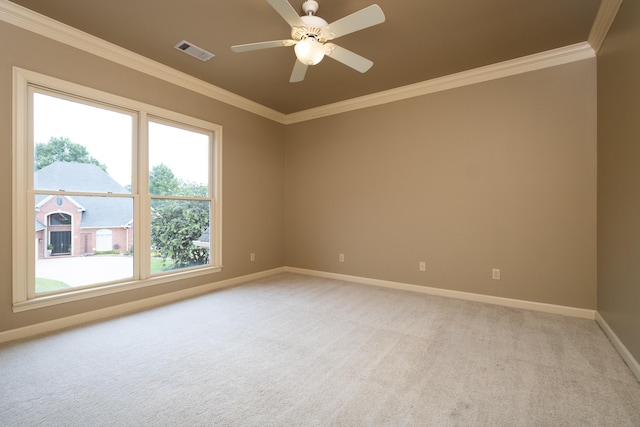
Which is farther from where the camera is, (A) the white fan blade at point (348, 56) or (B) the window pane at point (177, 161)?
(B) the window pane at point (177, 161)

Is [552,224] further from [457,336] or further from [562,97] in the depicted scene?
[457,336]

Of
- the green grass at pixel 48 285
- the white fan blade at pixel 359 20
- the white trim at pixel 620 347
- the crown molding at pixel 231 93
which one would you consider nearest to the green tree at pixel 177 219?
the green grass at pixel 48 285

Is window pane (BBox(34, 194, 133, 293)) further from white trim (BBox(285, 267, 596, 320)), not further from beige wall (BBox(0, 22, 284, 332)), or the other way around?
white trim (BBox(285, 267, 596, 320))

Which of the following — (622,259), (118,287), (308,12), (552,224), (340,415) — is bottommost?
(340,415)

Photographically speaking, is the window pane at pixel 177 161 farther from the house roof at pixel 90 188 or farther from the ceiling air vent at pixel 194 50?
the ceiling air vent at pixel 194 50

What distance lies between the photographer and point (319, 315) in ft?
9.91

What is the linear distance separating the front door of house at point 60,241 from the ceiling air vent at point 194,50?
2.19 m

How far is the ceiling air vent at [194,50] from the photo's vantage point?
116 inches

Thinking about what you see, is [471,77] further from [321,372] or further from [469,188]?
[321,372]

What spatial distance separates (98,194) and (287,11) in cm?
262

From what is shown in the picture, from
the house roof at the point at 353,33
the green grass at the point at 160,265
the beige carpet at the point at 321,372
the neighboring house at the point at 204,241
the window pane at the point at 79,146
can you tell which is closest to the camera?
the beige carpet at the point at 321,372

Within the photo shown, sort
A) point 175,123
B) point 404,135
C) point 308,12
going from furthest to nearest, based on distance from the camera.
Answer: point 404,135, point 175,123, point 308,12

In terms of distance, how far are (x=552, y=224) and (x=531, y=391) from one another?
80.5 inches

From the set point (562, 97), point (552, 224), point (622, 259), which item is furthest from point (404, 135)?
point (622, 259)
